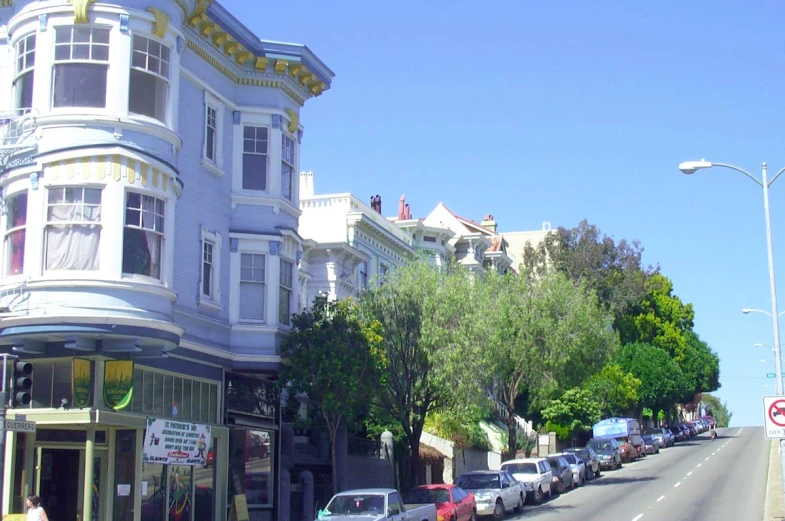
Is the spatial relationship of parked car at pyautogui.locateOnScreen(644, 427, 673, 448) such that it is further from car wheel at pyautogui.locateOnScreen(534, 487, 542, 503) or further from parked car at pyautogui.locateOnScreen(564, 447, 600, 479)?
car wheel at pyautogui.locateOnScreen(534, 487, 542, 503)

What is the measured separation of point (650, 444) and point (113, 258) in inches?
2009

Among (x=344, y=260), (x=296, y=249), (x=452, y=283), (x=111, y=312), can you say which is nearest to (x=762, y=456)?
(x=344, y=260)

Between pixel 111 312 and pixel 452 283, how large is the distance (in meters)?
13.6

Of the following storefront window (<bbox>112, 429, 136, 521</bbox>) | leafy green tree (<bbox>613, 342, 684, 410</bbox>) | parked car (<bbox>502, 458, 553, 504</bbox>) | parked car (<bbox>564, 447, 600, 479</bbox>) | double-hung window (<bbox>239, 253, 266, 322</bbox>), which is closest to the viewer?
storefront window (<bbox>112, 429, 136, 521</bbox>)

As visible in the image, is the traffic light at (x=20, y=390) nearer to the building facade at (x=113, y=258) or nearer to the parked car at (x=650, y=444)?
the building facade at (x=113, y=258)

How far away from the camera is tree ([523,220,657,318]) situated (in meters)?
67.4

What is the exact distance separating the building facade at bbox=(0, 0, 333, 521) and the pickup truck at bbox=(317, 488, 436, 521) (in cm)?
368

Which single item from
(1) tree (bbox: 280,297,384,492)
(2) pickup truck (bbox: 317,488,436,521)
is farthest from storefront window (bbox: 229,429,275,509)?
(2) pickup truck (bbox: 317,488,436,521)

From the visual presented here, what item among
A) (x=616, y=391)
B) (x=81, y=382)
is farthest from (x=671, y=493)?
(x=616, y=391)

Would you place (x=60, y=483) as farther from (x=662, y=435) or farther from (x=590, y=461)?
(x=662, y=435)

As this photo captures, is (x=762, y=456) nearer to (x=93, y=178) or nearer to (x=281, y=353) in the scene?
(x=281, y=353)

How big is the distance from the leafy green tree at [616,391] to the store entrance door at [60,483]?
1776 inches

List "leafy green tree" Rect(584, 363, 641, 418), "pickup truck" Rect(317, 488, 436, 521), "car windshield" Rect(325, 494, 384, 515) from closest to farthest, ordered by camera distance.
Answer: "pickup truck" Rect(317, 488, 436, 521)
"car windshield" Rect(325, 494, 384, 515)
"leafy green tree" Rect(584, 363, 641, 418)

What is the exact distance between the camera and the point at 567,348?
122 ft
